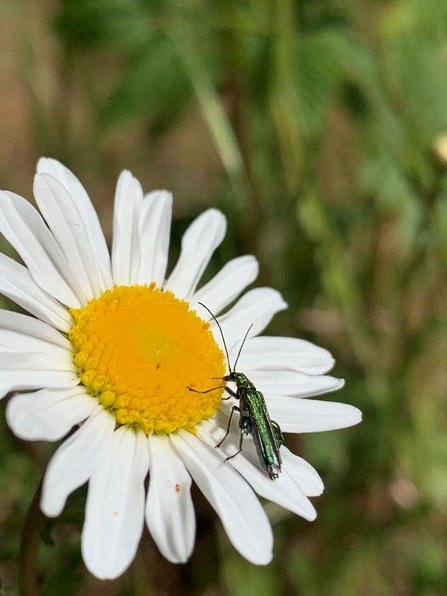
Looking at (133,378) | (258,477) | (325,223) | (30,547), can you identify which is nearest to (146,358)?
(133,378)

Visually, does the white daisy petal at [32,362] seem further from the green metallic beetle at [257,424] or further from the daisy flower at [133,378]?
the green metallic beetle at [257,424]

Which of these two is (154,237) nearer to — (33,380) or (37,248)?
(37,248)

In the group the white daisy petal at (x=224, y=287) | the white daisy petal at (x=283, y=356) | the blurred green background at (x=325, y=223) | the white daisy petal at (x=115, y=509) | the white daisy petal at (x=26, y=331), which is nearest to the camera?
the white daisy petal at (x=115, y=509)

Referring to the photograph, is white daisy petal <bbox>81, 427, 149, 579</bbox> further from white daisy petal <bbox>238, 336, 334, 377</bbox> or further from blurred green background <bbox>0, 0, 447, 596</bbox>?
blurred green background <bbox>0, 0, 447, 596</bbox>

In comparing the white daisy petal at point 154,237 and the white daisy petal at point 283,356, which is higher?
the white daisy petal at point 154,237

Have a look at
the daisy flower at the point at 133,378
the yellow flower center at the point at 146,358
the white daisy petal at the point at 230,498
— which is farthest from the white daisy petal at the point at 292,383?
the white daisy petal at the point at 230,498

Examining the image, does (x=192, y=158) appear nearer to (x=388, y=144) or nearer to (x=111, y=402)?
(x=388, y=144)
